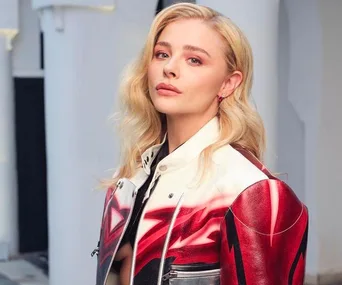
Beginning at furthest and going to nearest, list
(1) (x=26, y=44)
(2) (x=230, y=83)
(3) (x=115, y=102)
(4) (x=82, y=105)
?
(1) (x=26, y=44)
(4) (x=82, y=105)
(3) (x=115, y=102)
(2) (x=230, y=83)

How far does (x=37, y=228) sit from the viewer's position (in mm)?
9141

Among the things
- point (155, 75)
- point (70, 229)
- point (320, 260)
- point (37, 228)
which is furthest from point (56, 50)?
point (155, 75)

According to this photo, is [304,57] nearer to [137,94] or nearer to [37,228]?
[37,228]

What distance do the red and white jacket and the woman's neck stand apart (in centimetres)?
4

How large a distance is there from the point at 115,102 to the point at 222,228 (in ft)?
13.6

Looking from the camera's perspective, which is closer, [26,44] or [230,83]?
[230,83]

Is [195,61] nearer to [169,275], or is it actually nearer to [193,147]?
[193,147]

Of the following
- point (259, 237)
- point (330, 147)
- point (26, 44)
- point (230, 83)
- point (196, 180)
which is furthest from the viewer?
point (26, 44)

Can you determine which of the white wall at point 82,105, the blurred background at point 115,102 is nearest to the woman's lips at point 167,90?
the blurred background at point 115,102

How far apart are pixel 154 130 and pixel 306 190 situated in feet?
16.1

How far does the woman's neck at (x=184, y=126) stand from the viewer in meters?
1.98

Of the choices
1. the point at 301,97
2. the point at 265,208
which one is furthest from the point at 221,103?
the point at 301,97

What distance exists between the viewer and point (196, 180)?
6.10 feet

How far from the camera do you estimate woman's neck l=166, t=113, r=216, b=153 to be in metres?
1.98
